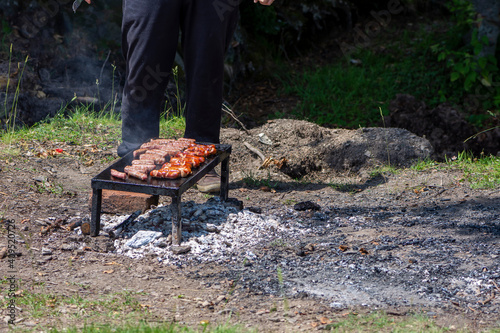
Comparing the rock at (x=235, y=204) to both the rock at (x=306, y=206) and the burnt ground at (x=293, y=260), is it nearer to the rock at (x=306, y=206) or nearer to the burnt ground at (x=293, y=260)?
the burnt ground at (x=293, y=260)

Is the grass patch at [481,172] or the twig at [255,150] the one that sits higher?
the grass patch at [481,172]

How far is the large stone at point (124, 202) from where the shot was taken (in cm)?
425

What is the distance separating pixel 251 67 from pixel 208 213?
192 inches

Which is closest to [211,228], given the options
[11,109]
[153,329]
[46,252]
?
[46,252]

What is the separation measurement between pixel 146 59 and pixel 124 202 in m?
1.16

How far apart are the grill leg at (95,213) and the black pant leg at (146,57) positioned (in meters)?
1.13

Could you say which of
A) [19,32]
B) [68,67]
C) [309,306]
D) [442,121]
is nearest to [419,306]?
[309,306]

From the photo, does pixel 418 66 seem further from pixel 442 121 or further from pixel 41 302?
pixel 41 302

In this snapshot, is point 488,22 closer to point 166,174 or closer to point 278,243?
point 278,243

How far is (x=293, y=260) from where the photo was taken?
3.55 meters

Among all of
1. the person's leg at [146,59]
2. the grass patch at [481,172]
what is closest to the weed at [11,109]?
the person's leg at [146,59]

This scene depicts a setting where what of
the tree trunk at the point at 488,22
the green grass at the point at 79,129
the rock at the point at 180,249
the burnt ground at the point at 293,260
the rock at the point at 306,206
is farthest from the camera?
the tree trunk at the point at 488,22

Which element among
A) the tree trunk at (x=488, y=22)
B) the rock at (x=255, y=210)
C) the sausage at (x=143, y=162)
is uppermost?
the tree trunk at (x=488, y=22)

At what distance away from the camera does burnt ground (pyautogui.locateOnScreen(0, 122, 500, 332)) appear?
9.57 ft
